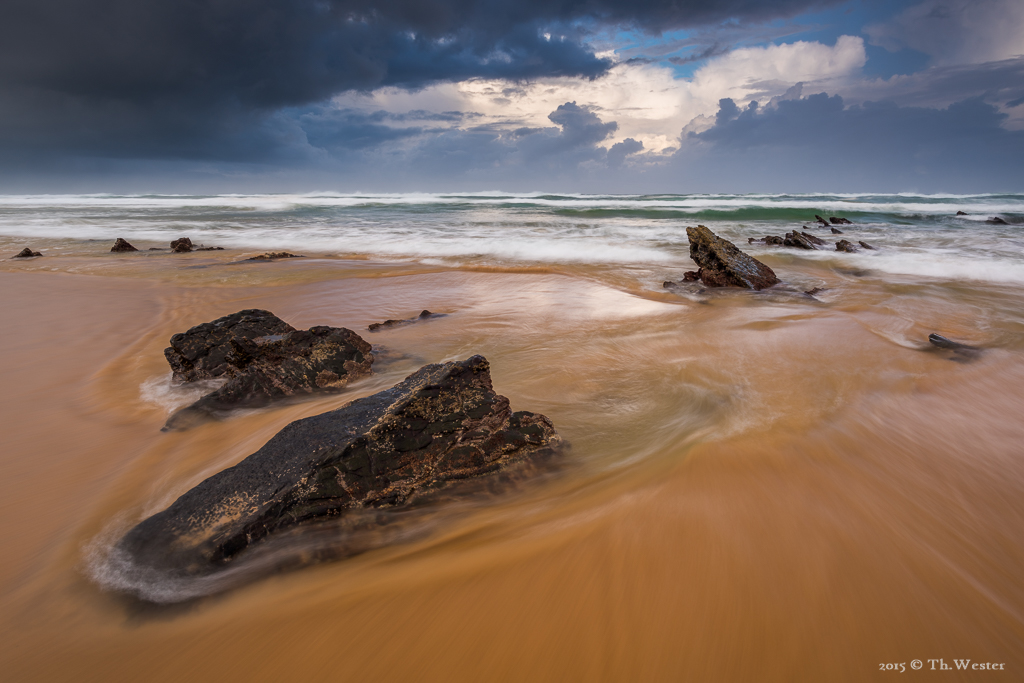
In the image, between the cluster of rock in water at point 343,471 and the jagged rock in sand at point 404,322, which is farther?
the jagged rock in sand at point 404,322

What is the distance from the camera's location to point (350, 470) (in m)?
1.89

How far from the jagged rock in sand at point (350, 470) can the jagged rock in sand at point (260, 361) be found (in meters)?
1.01

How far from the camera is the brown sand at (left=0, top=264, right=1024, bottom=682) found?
1322mm

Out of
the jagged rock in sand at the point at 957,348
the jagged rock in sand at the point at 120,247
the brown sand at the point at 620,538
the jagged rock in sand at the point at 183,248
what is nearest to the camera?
the brown sand at the point at 620,538

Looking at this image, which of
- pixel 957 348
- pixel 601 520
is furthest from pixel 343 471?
pixel 957 348

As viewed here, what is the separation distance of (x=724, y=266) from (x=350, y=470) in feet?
21.0

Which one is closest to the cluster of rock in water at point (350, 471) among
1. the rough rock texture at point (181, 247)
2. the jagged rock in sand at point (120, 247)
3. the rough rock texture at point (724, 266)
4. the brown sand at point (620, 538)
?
the brown sand at point (620, 538)

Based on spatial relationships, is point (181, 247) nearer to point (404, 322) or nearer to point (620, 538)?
point (404, 322)

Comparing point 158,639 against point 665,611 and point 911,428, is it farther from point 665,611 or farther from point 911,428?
point 911,428

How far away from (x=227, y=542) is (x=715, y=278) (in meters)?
6.81

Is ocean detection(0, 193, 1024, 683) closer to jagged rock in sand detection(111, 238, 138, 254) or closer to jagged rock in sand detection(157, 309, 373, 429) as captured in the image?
jagged rock in sand detection(157, 309, 373, 429)

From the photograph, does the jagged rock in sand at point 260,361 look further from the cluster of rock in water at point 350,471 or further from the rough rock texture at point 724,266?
the rough rock texture at point 724,266

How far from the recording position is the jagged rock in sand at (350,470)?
166cm

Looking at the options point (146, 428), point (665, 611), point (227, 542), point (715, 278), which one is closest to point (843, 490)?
point (665, 611)
